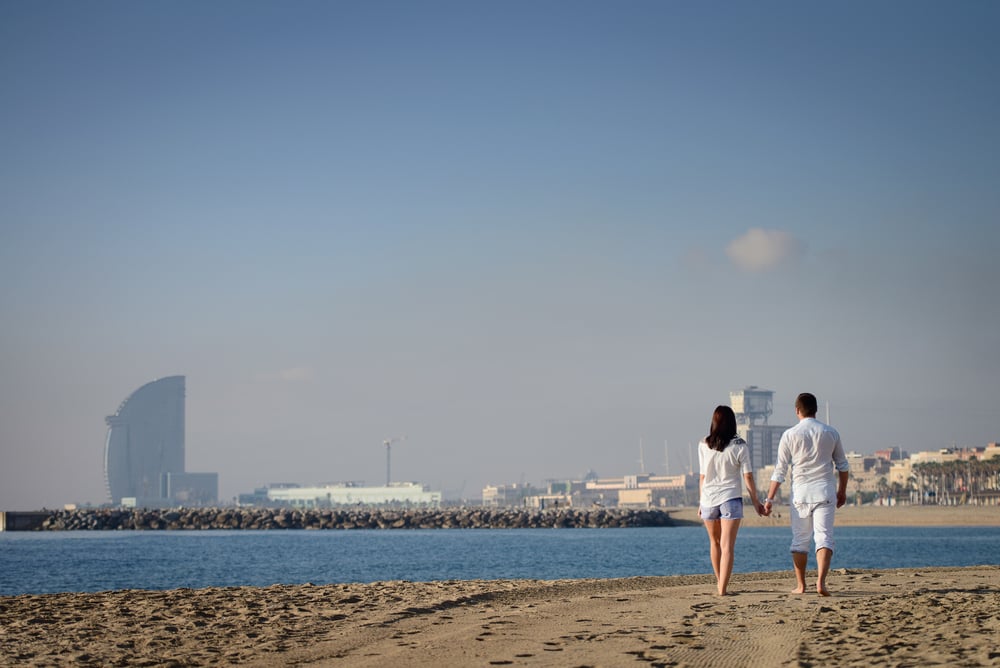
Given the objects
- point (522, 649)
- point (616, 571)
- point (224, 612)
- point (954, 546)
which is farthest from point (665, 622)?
point (954, 546)

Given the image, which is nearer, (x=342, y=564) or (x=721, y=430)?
(x=721, y=430)

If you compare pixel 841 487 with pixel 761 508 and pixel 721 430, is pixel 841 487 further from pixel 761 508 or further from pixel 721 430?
pixel 721 430

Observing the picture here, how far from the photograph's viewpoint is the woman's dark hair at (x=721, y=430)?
35.6 ft

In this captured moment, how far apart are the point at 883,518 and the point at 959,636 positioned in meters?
108

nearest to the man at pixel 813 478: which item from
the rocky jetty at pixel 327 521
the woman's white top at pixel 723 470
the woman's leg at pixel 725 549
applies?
the woman's white top at pixel 723 470

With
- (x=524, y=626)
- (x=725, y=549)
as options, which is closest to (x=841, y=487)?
(x=725, y=549)

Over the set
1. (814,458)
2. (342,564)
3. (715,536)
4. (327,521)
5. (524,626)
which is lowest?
(327,521)

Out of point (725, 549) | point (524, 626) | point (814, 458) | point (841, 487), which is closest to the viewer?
point (524, 626)

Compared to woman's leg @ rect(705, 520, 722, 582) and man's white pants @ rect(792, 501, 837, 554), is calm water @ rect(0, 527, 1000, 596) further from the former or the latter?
man's white pants @ rect(792, 501, 837, 554)

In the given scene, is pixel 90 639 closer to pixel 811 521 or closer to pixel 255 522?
pixel 811 521

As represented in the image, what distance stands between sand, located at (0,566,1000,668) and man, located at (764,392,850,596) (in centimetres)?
61

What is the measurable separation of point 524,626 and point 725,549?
2.39 m

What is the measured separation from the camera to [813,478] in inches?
→ 419

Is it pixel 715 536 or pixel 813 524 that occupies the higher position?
pixel 813 524
